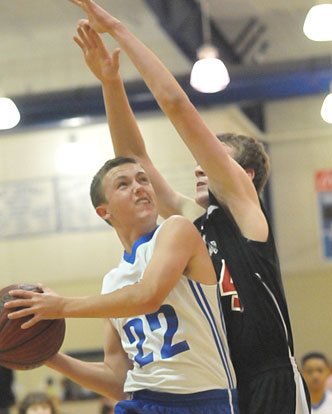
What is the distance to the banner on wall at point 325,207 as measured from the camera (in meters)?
12.9

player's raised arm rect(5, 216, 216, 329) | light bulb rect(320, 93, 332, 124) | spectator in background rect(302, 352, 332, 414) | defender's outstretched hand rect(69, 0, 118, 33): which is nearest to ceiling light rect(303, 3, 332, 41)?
light bulb rect(320, 93, 332, 124)

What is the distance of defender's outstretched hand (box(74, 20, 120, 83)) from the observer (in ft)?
12.5

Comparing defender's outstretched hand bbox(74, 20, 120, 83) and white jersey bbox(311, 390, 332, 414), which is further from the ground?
defender's outstretched hand bbox(74, 20, 120, 83)

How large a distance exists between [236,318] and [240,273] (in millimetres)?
194

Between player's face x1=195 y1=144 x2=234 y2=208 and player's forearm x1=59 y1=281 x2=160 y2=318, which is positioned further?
player's face x1=195 y1=144 x2=234 y2=208

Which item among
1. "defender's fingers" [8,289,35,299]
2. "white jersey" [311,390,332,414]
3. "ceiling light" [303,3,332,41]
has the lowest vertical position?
"white jersey" [311,390,332,414]

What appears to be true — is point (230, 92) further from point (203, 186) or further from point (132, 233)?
point (132, 233)

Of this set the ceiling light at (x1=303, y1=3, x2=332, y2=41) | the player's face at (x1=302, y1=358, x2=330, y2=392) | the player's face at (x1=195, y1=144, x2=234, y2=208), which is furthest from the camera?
the ceiling light at (x1=303, y1=3, x2=332, y2=41)

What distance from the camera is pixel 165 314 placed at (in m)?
3.25

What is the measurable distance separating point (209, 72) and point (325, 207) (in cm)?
416

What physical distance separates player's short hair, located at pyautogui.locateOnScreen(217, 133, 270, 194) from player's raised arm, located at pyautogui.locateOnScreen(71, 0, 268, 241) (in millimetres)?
260

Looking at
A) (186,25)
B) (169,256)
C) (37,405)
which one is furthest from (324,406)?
(186,25)

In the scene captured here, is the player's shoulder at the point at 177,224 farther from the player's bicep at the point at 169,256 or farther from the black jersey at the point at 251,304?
the black jersey at the point at 251,304

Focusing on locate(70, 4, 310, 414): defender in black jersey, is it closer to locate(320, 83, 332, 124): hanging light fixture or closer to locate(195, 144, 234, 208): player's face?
locate(195, 144, 234, 208): player's face
